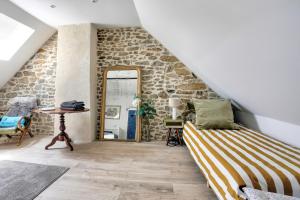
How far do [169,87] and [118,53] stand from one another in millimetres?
1497

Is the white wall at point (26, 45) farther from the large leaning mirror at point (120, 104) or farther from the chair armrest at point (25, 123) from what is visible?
the large leaning mirror at point (120, 104)

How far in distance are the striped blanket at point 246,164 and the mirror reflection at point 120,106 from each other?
1.97 meters

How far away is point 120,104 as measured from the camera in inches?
157

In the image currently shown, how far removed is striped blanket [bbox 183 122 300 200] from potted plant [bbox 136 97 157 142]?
164cm

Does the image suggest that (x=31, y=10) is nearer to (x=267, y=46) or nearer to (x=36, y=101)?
(x=36, y=101)

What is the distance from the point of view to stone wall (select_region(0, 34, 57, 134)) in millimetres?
4230

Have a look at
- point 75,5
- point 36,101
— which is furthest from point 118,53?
point 36,101

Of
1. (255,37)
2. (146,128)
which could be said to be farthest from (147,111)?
(255,37)

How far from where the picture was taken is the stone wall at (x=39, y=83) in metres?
4.23

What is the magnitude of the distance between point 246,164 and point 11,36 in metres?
4.90

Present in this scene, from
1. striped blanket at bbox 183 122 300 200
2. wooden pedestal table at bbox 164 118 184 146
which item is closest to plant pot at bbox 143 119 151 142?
wooden pedestal table at bbox 164 118 184 146

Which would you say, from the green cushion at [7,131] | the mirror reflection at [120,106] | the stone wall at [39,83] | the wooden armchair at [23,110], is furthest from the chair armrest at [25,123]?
the mirror reflection at [120,106]

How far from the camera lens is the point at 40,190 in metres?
1.96

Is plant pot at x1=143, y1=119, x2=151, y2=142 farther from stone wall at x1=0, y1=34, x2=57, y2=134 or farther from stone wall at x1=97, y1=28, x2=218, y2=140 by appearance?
stone wall at x1=0, y1=34, x2=57, y2=134
